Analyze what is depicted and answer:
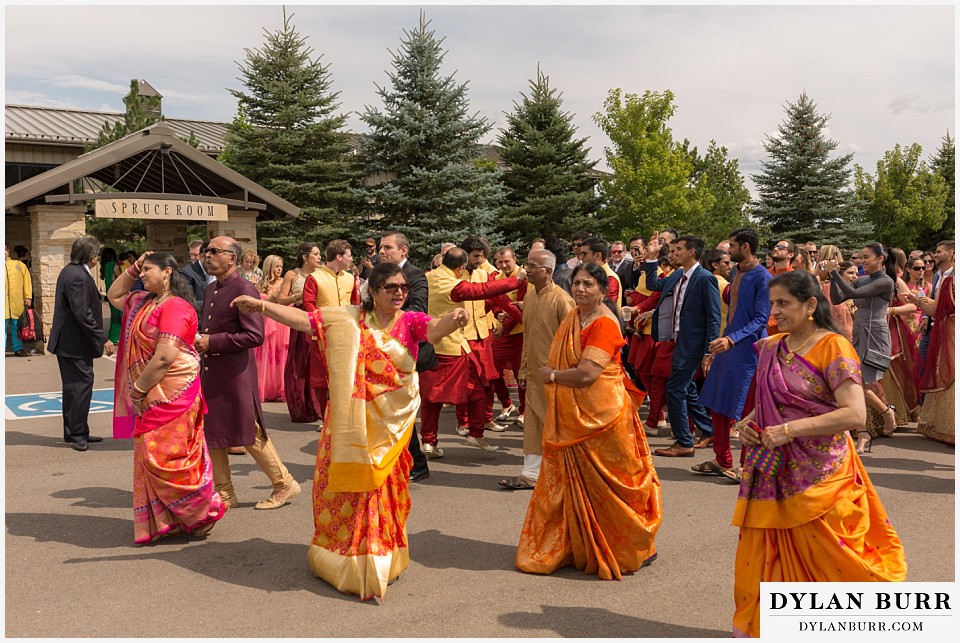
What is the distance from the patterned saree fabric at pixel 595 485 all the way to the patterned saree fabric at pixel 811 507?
3.64ft

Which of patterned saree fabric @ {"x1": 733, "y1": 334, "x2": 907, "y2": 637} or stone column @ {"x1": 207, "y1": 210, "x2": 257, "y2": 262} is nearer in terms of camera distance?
patterned saree fabric @ {"x1": 733, "y1": 334, "x2": 907, "y2": 637}

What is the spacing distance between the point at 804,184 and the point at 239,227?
2143 cm

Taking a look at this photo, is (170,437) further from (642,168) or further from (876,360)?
(642,168)

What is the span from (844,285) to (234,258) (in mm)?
5920

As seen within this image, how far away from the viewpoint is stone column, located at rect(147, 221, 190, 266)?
20766 millimetres

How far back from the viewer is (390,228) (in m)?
22.0

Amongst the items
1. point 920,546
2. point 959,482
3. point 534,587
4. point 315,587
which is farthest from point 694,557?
point 315,587

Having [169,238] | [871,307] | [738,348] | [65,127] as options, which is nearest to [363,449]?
[738,348]

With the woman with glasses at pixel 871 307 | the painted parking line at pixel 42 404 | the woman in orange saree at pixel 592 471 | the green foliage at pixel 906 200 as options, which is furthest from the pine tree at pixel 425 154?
the green foliage at pixel 906 200

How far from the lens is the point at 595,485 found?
4.71 metres

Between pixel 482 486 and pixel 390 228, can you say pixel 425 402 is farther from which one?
pixel 390 228

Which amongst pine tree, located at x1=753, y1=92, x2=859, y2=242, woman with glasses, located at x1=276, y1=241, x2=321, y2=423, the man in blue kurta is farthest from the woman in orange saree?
pine tree, located at x1=753, y1=92, x2=859, y2=242

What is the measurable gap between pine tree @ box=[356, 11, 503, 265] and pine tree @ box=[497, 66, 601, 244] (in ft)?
12.2

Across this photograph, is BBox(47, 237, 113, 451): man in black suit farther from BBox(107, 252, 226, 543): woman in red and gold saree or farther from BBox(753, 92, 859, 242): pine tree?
BBox(753, 92, 859, 242): pine tree
